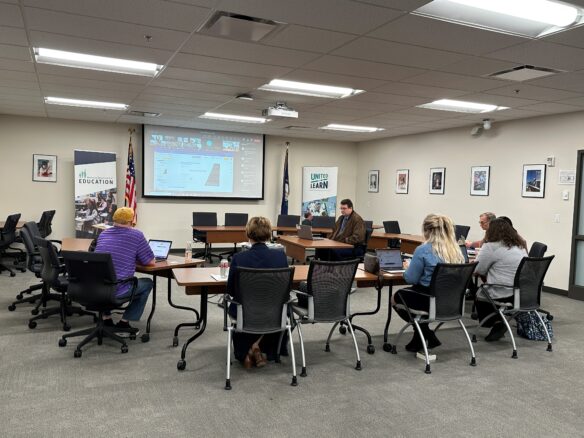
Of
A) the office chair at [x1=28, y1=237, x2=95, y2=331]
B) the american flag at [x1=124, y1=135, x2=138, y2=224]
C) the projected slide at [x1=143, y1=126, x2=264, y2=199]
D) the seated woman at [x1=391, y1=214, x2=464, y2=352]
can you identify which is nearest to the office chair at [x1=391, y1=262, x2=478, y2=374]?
the seated woman at [x1=391, y1=214, x2=464, y2=352]

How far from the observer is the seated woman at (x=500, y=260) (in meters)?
4.48

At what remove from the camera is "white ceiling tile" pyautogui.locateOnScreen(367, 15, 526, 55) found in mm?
3422

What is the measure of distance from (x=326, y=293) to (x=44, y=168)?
24.3 feet

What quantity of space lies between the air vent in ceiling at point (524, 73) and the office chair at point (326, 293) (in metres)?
2.58

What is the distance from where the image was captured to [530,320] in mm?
4703

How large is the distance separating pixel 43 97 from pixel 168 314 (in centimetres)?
388

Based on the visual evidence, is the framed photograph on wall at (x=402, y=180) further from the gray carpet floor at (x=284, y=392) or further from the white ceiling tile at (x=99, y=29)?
the white ceiling tile at (x=99, y=29)

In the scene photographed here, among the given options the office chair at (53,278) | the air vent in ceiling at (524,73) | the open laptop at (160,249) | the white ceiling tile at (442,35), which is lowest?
the office chair at (53,278)

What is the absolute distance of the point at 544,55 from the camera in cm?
410

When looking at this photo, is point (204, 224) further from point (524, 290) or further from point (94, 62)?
point (524, 290)

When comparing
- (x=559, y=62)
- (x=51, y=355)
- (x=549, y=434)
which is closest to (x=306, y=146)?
(x=559, y=62)

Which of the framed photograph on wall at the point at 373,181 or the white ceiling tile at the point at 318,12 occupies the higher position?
the white ceiling tile at the point at 318,12

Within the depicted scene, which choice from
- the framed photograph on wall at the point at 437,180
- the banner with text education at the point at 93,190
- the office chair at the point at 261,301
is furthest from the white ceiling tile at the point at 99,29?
the framed photograph on wall at the point at 437,180

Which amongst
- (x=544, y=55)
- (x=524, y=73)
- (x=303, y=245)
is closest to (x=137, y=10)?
(x=544, y=55)
